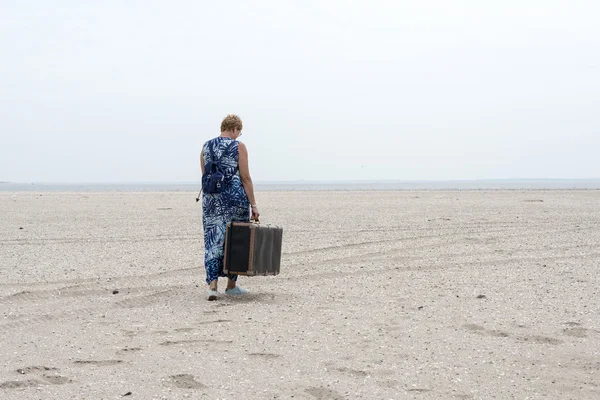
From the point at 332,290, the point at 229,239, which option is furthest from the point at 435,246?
the point at 229,239

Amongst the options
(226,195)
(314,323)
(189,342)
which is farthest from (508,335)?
(226,195)

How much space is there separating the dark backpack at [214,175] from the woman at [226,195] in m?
0.02

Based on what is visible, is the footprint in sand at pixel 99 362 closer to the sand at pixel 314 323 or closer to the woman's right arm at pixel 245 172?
the sand at pixel 314 323

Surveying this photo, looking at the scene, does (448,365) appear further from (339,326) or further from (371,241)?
(371,241)

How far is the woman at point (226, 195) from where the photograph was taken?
8266mm

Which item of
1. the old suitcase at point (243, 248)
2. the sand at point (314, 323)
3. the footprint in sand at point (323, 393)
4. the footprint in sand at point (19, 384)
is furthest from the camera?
the old suitcase at point (243, 248)

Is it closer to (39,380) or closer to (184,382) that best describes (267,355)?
(184,382)

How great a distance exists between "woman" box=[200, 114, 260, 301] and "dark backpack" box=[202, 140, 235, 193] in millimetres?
24

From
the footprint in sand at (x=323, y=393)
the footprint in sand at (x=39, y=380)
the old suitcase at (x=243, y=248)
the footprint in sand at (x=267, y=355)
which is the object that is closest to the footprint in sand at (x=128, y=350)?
the footprint in sand at (x=39, y=380)

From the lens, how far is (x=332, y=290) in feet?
28.6

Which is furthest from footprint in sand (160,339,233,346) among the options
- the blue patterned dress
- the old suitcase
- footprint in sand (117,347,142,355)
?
the blue patterned dress

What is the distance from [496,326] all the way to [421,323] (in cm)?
66

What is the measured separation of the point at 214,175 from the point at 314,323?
2.21 meters

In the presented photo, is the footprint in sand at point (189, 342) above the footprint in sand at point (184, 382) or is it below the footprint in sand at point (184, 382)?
above
